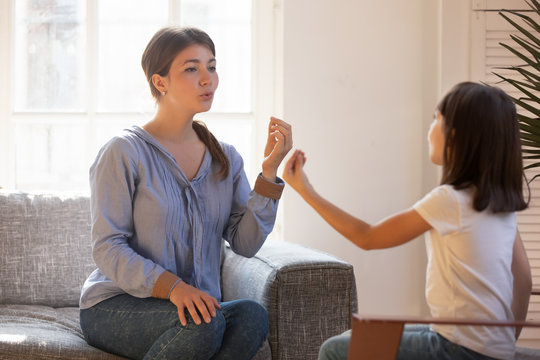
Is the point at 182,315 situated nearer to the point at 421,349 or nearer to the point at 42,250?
the point at 421,349

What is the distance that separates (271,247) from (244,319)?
1.77 ft

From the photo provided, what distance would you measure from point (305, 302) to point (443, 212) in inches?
27.2

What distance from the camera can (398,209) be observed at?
3080 millimetres

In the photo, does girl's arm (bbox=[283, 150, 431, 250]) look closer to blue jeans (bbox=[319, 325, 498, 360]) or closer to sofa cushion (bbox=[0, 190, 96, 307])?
blue jeans (bbox=[319, 325, 498, 360])

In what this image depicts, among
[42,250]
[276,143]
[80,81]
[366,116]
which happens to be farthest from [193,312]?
[80,81]

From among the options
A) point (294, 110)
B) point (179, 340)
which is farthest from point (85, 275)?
point (294, 110)

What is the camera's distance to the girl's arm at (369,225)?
1.53 meters

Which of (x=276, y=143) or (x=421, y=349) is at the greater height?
(x=276, y=143)

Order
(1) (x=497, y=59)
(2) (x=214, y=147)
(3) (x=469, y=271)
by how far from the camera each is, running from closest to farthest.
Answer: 1. (3) (x=469, y=271)
2. (2) (x=214, y=147)
3. (1) (x=497, y=59)

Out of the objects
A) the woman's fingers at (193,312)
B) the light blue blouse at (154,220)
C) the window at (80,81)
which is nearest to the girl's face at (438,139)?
the light blue blouse at (154,220)

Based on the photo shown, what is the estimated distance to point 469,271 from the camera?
148 centimetres

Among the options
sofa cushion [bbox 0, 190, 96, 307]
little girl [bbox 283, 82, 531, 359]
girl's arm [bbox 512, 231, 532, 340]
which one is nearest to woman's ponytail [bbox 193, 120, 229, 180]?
sofa cushion [bbox 0, 190, 96, 307]

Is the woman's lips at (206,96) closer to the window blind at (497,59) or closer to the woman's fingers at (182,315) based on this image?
the woman's fingers at (182,315)

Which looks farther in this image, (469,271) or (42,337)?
(42,337)
